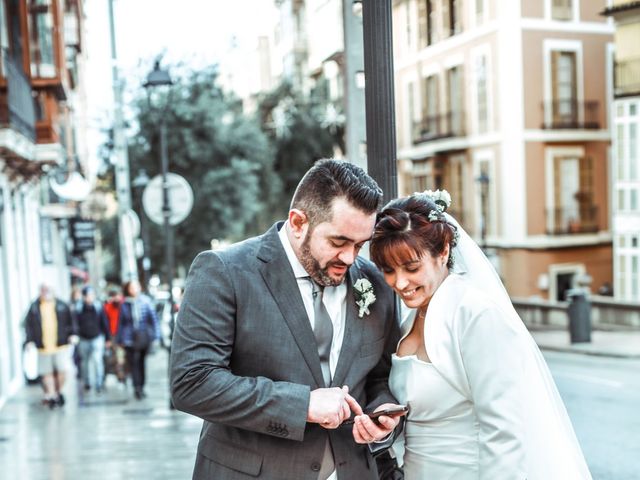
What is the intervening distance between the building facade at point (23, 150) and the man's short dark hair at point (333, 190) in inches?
442

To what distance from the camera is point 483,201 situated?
1872 centimetres

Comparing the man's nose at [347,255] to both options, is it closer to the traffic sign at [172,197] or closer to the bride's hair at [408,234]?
the bride's hair at [408,234]

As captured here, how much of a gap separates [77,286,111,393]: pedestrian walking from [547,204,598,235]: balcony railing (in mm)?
11584

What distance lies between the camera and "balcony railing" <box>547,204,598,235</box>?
2062cm

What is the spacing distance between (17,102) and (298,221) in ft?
40.5

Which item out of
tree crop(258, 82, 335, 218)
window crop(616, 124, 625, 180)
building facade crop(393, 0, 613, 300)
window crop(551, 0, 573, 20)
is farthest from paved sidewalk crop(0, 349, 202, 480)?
tree crop(258, 82, 335, 218)

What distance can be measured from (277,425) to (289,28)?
117 feet

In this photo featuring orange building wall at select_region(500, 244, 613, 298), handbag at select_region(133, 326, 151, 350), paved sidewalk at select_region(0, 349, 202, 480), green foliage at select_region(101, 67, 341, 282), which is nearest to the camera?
paved sidewalk at select_region(0, 349, 202, 480)

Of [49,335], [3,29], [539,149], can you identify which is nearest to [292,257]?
[49,335]

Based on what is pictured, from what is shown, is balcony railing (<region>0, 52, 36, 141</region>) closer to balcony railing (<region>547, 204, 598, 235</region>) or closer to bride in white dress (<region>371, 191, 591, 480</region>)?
bride in white dress (<region>371, 191, 591, 480</region>)

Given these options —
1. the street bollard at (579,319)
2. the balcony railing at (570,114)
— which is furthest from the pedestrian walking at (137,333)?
the balcony railing at (570,114)

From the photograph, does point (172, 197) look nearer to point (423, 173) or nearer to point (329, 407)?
point (423, 173)

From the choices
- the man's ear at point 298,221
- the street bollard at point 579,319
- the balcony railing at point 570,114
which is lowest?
the street bollard at point 579,319

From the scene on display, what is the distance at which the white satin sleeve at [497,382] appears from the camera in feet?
8.82
